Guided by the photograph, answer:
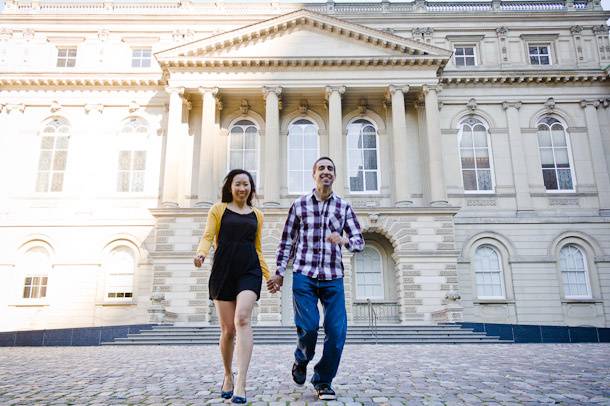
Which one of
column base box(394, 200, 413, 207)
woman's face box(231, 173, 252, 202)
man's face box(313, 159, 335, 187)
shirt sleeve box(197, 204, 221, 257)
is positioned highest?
column base box(394, 200, 413, 207)

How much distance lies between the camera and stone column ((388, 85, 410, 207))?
70.8 ft

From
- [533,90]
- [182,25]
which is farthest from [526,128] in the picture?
[182,25]

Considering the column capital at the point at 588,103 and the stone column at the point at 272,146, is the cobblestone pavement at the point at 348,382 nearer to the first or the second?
the stone column at the point at 272,146

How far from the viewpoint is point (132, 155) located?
24.7 metres

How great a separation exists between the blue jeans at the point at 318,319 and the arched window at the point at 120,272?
20006 millimetres

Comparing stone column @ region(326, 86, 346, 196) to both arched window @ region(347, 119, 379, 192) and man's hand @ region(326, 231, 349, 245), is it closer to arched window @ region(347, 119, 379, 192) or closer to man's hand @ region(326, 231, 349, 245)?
arched window @ region(347, 119, 379, 192)

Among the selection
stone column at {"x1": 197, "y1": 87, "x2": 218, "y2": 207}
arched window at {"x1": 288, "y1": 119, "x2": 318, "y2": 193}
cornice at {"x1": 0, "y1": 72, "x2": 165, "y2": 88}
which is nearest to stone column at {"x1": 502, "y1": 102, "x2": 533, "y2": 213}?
arched window at {"x1": 288, "y1": 119, "x2": 318, "y2": 193}

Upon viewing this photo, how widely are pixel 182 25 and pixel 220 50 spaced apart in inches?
239

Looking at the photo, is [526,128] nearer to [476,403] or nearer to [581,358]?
[581,358]

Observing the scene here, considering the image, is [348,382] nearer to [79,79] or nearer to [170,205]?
[170,205]

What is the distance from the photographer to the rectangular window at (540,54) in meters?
26.7

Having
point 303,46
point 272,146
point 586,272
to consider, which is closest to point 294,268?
point 272,146

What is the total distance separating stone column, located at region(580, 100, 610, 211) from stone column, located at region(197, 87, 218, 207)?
62.6 feet

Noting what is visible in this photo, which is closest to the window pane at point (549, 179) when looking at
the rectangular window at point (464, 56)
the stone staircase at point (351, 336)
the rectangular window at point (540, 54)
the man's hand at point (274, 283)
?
the rectangular window at point (540, 54)
